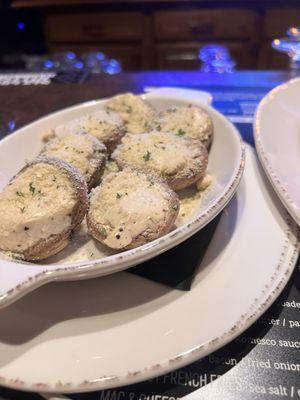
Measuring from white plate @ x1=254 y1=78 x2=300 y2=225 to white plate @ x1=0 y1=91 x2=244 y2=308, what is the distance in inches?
2.8

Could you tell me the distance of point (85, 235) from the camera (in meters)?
0.72

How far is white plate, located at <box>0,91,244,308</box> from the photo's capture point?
517mm

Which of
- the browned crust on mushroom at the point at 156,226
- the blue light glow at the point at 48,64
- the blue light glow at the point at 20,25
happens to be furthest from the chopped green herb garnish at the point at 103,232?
the blue light glow at the point at 20,25

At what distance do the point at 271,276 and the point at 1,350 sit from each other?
→ 41cm

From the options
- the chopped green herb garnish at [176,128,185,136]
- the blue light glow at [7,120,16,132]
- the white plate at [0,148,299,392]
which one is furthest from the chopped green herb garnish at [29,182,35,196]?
the blue light glow at [7,120,16,132]

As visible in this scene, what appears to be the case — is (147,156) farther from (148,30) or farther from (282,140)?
(148,30)

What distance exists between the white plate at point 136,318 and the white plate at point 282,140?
65 millimetres

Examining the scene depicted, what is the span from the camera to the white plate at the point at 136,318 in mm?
497

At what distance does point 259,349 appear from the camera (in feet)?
1.86

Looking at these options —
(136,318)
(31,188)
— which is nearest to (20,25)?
(31,188)

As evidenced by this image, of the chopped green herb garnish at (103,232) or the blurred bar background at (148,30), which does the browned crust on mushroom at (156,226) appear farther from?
the blurred bar background at (148,30)

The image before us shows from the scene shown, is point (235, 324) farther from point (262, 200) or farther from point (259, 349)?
point (262, 200)

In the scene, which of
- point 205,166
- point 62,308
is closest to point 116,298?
point 62,308

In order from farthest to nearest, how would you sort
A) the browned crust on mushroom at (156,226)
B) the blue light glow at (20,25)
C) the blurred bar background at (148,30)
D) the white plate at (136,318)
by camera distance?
the blue light glow at (20,25) < the blurred bar background at (148,30) < the browned crust on mushroom at (156,226) < the white plate at (136,318)
